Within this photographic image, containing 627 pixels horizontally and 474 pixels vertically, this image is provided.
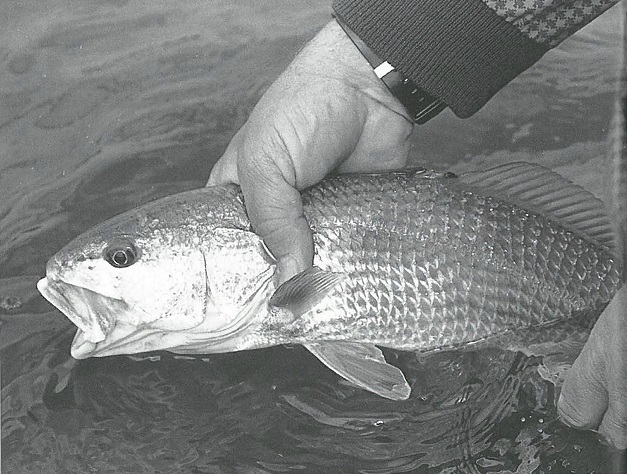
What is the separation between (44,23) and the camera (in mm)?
5668

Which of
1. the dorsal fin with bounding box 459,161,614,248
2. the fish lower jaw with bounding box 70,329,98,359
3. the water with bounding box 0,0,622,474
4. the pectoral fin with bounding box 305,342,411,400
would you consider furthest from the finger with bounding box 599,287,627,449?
the fish lower jaw with bounding box 70,329,98,359

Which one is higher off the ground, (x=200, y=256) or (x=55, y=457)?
(x=200, y=256)

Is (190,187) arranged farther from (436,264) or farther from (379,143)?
(436,264)

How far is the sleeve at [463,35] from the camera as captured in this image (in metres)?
3.36

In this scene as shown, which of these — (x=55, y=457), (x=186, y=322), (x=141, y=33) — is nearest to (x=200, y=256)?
(x=186, y=322)

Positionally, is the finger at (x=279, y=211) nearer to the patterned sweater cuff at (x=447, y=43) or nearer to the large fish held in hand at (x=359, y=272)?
the large fish held in hand at (x=359, y=272)

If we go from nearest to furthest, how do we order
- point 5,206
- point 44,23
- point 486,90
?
point 486,90, point 5,206, point 44,23

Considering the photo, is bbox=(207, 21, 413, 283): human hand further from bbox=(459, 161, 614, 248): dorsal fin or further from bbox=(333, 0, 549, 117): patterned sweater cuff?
bbox=(459, 161, 614, 248): dorsal fin

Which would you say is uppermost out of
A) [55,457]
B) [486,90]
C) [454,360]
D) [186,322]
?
[486,90]

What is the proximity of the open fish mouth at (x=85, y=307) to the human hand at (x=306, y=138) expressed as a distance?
65 centimetres

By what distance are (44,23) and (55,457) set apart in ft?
10.7

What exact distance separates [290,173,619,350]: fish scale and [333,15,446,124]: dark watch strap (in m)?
0.31

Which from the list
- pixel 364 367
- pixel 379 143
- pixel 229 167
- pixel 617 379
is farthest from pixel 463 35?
pixel 617 379

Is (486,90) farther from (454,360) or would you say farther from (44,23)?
(44,23)
